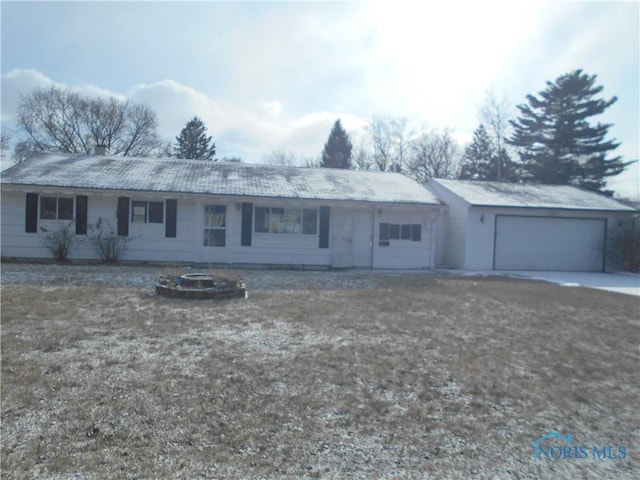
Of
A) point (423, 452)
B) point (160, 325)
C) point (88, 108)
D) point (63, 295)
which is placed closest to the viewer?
point (423, 452)

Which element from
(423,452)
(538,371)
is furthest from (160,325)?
(538,371)

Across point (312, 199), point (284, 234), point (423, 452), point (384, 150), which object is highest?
point (384, 150)

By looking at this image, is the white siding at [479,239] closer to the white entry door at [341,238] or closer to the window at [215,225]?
the white entry door at [341,238]

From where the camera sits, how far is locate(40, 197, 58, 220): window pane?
48.2 ft

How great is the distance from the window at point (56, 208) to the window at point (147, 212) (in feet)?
6.82

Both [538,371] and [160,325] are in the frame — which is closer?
[538,371]

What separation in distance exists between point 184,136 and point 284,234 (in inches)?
1319

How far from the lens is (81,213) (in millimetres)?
14750

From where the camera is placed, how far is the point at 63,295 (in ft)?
28.8

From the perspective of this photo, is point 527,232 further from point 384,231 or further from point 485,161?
point 485,161

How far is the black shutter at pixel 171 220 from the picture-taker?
15156 millimetres

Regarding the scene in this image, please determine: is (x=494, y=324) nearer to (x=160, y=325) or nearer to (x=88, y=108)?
(x=160, y=325)

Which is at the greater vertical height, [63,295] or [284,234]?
[284,234]

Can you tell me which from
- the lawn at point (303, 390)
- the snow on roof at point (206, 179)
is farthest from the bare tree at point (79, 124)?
the lawn at point (303, 390)
